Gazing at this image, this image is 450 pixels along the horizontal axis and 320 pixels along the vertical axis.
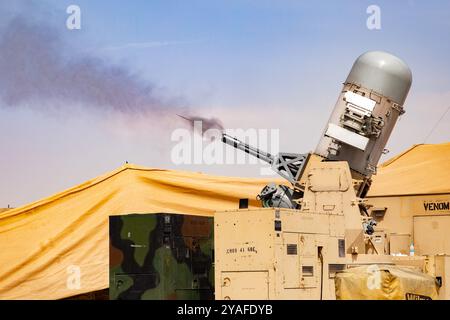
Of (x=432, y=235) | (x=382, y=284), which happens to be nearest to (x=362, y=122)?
(x=432, y=235)

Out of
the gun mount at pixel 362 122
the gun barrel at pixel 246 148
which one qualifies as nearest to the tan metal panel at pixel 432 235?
the gun mount at pixel 362 122

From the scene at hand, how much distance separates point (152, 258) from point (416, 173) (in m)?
8.50

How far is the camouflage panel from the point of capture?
712 inches

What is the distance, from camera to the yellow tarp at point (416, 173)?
2272 cm

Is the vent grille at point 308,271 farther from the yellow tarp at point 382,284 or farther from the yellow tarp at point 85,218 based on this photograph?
the yellow tarp at point 85,218

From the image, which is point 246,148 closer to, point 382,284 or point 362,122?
point 362,122

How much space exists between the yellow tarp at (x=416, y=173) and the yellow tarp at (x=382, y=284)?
6.42m

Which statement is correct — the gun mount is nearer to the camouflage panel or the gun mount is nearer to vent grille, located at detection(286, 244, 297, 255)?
the camouflage panel

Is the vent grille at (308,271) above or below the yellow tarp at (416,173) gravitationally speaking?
below
